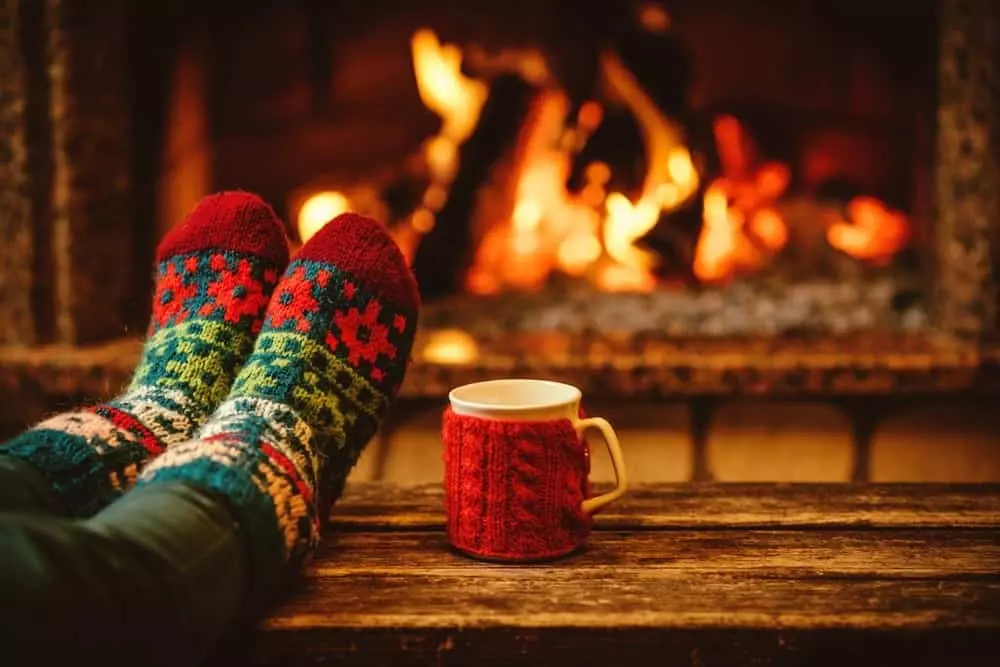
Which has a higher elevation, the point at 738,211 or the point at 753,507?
the point at 738,211

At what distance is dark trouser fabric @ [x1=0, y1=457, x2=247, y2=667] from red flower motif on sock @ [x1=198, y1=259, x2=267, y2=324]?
0.29 m

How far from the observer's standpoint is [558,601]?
1.70 ft

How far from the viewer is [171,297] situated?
79 cm

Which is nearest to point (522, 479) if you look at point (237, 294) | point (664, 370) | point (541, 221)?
point (237, 294)

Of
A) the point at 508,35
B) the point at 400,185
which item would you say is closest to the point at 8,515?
the point at 400,185

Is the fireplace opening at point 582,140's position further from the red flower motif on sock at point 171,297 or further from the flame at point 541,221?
the red flower motif on sock at point 171,297

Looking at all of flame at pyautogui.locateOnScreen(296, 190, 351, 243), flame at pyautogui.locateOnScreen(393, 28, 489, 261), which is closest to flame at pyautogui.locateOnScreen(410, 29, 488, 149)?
flame at pyautogui.locateOnScreen(393, 28, 489, 261)

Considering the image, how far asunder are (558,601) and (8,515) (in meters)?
0.27

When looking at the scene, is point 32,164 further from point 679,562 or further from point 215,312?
point 679,562

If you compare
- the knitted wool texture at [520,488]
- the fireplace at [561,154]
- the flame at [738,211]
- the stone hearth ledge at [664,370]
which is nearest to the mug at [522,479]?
the knitted wool texture at [520,488]

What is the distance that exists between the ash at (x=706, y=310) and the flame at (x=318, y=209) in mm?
201

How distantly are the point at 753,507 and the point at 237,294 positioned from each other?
0.43m

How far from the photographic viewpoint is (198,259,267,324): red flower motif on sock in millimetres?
772

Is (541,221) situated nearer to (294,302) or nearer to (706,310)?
(706,310)
